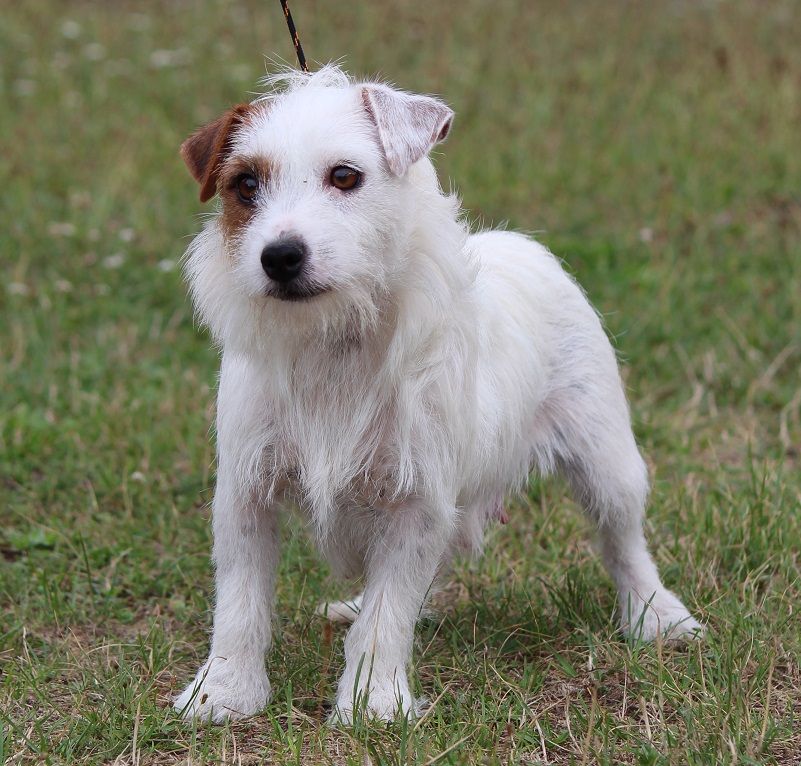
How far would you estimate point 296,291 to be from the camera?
10.2 ft

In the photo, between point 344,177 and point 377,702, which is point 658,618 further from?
point 344,177

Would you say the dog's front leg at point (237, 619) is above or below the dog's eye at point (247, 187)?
below

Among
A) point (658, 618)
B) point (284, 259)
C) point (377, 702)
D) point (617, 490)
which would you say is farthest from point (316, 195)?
point (658, 618)

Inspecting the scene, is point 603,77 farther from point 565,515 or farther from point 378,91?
point 378,91

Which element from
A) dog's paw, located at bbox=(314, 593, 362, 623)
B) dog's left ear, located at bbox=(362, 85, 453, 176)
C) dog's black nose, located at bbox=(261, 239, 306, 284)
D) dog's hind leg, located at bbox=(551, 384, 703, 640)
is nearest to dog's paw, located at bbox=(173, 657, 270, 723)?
dog's paw, located at bbox=(314, 593, 362, 623)

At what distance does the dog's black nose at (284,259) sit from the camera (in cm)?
304

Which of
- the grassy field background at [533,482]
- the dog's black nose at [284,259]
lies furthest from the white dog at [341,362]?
the grassy field background at [533,482]

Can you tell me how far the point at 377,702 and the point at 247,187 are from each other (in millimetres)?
1381

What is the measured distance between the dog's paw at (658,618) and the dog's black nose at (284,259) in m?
1.55

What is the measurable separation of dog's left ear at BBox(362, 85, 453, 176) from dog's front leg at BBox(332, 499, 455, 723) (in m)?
0.91

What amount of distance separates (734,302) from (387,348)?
381 centimetres

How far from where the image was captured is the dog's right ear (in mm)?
3357

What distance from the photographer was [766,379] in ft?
19.4

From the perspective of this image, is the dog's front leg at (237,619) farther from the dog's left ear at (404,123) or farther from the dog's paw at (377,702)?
the dog's left ear at (404,123)
